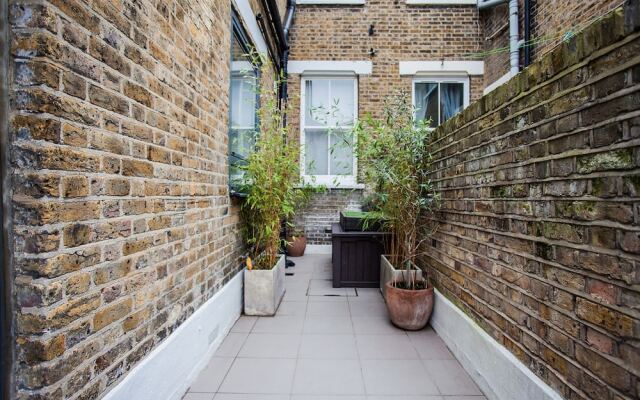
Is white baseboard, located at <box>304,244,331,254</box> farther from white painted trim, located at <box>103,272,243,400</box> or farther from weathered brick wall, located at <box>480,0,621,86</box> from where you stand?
weathered brick wall, located at <box>480,0,621,86</box>

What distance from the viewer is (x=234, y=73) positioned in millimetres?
3203

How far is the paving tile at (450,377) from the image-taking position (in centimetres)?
197

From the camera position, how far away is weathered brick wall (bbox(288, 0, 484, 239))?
20.1 ft

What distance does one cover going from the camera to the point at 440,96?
6.29 metres

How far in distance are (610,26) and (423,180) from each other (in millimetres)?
2118

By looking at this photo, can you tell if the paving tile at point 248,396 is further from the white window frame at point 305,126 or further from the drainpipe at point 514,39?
the drainpipe at point 514,39

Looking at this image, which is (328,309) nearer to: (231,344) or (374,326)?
(374,326)

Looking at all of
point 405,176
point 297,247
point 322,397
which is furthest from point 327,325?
point 297,247

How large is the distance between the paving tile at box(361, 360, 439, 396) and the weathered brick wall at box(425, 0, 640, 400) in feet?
1.66

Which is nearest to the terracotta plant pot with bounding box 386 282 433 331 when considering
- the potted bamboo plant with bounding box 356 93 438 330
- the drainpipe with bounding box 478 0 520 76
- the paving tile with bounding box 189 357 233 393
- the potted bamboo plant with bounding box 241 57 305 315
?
the potted bamboo plant with bounding box 356 93 438 330

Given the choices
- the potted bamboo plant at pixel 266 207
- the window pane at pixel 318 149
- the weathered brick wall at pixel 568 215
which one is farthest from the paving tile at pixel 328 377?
the window pane at pixel 318 149

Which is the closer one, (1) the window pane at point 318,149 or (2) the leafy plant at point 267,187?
(2) the leafy plant at point 267,187

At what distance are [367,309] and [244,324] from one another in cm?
121

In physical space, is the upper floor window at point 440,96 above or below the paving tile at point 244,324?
above
